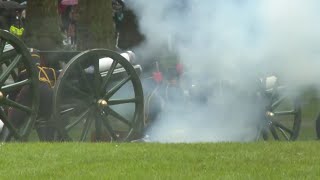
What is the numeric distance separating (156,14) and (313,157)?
3.70 meters

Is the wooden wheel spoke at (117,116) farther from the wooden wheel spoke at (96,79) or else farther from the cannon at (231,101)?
the cannon at (231,101)

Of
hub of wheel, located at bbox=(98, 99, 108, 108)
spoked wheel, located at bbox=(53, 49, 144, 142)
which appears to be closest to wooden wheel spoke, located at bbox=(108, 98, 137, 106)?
spoked wheel, located at bbox=(53, 49, 144, 142)

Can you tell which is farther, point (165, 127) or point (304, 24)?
point (165, 127)

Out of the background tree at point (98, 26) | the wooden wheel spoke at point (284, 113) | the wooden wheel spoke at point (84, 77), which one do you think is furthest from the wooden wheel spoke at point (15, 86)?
the background tree at point (98, 26)

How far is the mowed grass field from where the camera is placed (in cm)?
675

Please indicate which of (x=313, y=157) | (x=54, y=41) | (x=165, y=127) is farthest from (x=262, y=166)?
(x=54, y=41)

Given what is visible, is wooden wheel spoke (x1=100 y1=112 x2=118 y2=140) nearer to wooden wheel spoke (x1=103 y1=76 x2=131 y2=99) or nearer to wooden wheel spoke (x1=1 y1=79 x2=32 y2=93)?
wooden wheel spoke (x1=103 y1=76 x2=131 y2=99)

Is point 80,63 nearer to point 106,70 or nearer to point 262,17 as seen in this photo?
point 106,70

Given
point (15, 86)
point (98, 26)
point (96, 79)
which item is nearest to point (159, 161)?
point (15, 86)

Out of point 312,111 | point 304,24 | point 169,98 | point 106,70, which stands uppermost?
point 304,24

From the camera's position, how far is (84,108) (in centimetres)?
955

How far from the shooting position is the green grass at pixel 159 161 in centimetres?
675

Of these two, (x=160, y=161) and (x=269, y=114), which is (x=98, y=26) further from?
(x=160, y=161)

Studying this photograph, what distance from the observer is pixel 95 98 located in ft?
31.5
